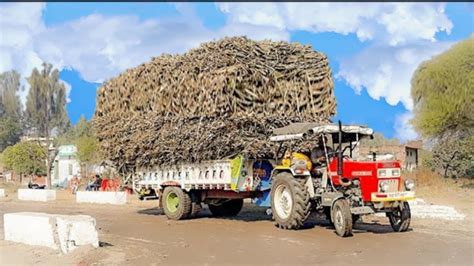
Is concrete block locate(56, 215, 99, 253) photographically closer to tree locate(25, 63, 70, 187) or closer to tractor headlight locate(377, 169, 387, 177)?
tractor headlight locate(377, 169, 387, 177)

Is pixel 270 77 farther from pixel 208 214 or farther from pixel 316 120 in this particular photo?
pixel 208 214

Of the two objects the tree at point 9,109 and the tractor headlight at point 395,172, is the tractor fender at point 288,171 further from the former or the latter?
the tree at point 9,109

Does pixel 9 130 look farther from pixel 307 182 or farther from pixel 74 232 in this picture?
pixel 74 232

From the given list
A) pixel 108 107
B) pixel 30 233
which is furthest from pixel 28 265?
pixel 108 107

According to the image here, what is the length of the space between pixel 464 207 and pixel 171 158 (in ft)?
31.6

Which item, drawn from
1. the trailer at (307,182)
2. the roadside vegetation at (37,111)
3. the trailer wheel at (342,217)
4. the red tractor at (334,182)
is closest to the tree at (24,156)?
the roadside vegetation at (37,111)

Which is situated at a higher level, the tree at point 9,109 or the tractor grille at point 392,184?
the tree at point 9,109

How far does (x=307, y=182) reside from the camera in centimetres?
1375

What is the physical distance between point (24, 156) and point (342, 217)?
43570 mm

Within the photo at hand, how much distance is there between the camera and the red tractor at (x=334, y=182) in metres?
12.5

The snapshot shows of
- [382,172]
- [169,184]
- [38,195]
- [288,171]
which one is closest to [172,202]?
[169,184]

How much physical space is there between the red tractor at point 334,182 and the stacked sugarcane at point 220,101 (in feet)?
3.11

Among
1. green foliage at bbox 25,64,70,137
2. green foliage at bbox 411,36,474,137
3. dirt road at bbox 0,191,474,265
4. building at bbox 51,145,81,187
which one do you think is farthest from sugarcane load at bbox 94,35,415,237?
green foliage at bbox 25,64,70,137

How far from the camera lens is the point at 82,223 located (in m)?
10.7
